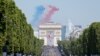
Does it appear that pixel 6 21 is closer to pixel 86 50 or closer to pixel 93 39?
pixel 93 39

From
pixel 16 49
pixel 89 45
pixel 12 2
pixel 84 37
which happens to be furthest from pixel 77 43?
pixel 12 2

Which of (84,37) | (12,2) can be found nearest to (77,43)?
(84,37)

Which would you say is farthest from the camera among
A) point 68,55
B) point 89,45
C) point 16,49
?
point 68,55

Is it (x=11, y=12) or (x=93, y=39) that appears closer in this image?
(x=11, y=12)

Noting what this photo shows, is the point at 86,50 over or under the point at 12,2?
under

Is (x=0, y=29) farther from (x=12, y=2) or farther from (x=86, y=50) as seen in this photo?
(x=86, y=50)

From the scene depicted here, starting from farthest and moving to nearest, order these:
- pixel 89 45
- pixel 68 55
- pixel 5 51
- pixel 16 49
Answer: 1. pixel 68 55
2. pixel 89 45
3. pixel 16 49
4. pixel 5 51

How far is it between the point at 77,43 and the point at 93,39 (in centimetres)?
2976

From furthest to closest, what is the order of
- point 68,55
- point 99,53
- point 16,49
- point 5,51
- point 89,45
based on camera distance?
point 68,55, point 89,45, point 99,53, point 16,49, point 5,51

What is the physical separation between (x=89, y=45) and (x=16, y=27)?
3251 centimetres

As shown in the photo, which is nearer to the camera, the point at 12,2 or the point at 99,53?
the point at 12,2

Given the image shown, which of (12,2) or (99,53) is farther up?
(12,2)

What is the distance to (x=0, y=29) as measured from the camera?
53.2 metres

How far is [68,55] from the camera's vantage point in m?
143
